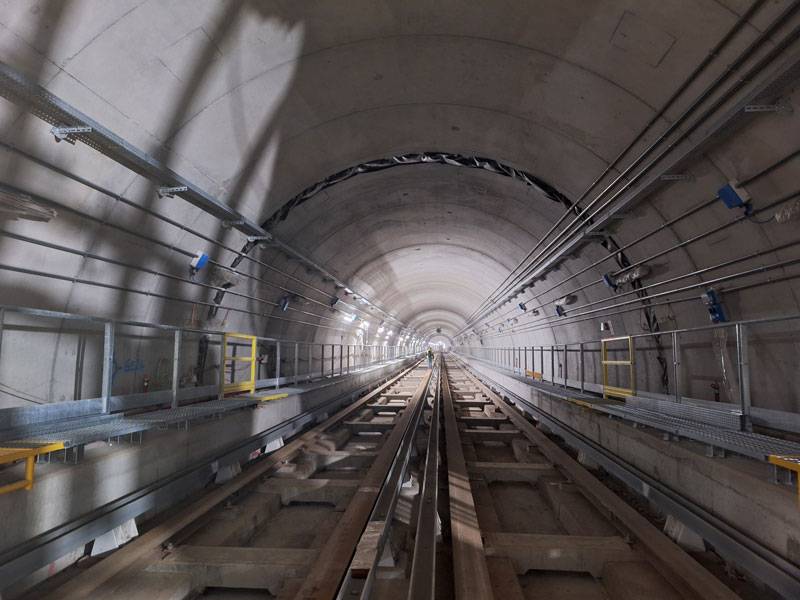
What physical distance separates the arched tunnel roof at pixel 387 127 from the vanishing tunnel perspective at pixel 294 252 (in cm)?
4

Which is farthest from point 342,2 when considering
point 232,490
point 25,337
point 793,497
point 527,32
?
point 793,497

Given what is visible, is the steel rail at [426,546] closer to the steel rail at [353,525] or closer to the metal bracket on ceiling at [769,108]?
the steel rail at [353,525]

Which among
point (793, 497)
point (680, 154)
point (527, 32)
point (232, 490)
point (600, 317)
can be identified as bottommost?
point (232, 490)

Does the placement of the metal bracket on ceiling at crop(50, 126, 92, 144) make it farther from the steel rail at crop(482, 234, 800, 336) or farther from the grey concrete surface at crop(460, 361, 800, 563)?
the steel rail at crop(482, 234, 800, 336)

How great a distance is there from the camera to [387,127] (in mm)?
7613

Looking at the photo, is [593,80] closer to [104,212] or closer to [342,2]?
[342,2]

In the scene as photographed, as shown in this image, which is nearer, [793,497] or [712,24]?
[793,497]

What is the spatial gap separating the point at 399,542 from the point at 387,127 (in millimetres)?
6077

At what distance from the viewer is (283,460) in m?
6.41

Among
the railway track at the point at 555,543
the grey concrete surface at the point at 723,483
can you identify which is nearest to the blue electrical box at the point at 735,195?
the grey concrete surface at the point at 723,483

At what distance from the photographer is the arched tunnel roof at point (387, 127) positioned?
4.36 meters

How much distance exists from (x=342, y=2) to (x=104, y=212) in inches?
146

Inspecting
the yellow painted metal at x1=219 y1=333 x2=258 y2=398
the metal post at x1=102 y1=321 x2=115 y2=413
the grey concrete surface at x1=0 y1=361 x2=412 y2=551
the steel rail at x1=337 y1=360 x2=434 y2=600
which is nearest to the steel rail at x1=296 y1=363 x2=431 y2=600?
the steel rail at x1=337 y1=360 x2=434 y2=600

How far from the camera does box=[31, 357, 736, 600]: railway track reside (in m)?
3.28
